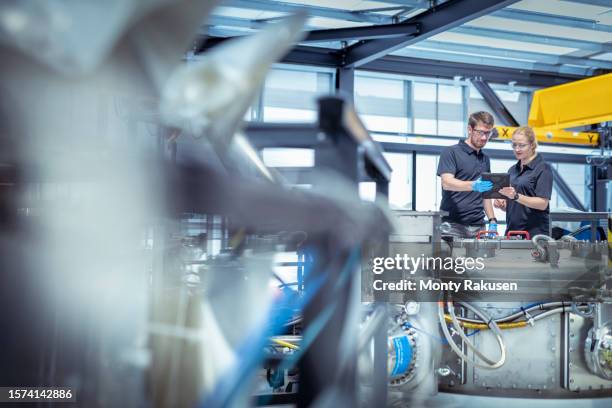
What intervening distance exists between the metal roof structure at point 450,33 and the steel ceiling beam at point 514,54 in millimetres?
10

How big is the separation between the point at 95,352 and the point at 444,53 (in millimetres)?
6801

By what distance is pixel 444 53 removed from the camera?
7.12 meters

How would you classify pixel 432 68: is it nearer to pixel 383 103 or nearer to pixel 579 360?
pixel 383 103

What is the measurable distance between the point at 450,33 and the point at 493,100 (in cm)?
157

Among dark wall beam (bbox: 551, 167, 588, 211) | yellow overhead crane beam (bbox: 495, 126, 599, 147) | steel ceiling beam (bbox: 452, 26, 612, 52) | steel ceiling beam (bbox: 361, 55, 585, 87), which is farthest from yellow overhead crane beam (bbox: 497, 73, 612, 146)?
dark wall beam (bbox: 551, 167, 588, 211)

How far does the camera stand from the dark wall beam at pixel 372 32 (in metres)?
5.47

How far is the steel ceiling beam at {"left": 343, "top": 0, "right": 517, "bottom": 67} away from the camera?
4.76 m

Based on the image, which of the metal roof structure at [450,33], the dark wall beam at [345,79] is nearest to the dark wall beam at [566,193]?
the metal roof structure at [450,33]

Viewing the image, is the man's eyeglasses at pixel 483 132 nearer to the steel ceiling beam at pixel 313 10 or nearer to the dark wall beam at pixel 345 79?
the steel ceiling beam at pixel 313 10

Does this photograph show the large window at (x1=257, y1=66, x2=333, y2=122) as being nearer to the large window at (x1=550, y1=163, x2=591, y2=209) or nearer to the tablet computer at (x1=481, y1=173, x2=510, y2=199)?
the large window at (x1=550, y1=163, x2=591, y2=209)

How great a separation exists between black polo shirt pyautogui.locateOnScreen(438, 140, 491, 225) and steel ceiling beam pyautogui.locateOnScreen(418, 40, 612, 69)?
3142 mm

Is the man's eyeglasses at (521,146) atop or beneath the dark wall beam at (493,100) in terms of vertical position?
beneath

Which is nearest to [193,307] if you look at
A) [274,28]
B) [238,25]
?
[274,28]

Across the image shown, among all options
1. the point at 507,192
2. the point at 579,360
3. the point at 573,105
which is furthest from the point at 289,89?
the point at 579,360
